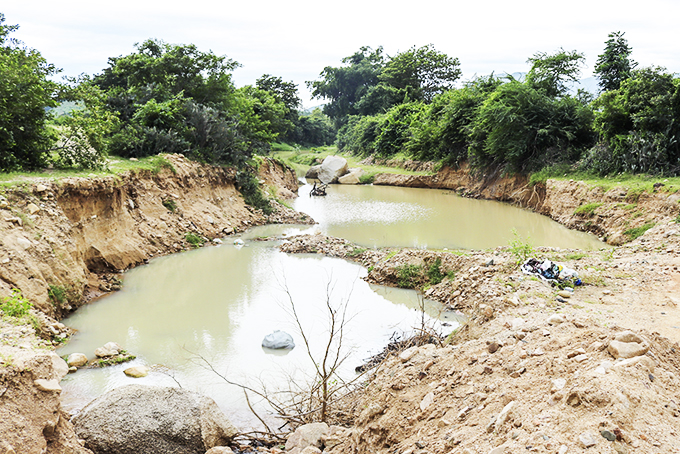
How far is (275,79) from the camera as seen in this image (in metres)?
44.9

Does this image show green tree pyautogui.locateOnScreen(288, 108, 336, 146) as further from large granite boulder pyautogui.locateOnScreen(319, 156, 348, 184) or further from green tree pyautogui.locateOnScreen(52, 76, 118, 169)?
green tree pyautogui.locateOnScreen(52, 76, 118, 169)

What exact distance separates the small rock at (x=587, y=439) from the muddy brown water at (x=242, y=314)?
2.50 meters

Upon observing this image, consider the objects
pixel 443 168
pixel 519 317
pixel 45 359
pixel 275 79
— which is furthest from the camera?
pixel 275 79

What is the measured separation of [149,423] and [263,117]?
2545 centimetres

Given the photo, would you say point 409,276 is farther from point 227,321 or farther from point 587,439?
point 587,439

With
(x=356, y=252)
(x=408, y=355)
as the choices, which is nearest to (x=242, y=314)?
(x=408, y=355)

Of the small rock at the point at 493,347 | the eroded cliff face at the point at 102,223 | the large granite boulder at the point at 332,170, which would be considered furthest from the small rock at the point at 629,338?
the large granite boulder at the point at 332,170

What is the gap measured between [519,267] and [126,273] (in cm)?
A: 827

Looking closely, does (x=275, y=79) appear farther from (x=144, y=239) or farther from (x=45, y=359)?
(x=45, y=359)

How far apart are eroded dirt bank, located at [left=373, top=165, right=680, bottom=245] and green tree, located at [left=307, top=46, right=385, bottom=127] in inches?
1266

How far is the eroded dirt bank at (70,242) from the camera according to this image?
3711 millimetres

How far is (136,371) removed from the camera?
5.90m

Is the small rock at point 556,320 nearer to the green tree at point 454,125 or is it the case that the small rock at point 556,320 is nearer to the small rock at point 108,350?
the small rock at point 108,350

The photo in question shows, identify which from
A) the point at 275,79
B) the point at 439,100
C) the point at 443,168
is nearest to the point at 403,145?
the point at 439,100
